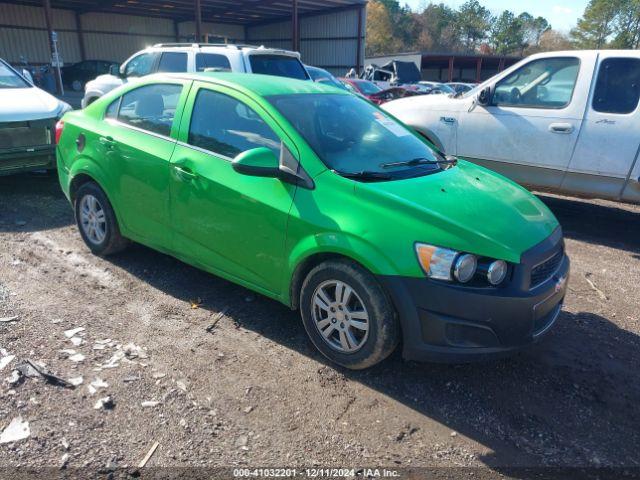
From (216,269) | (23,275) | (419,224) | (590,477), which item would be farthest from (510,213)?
(23,275)

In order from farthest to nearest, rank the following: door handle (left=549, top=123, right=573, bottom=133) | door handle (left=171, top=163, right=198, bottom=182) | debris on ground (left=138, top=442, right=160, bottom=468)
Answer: door handle (left=549, top=123, right=573, bottom=133) → door handle (left=171, top=163, right=198, bottom=182) → debris on ground (left=138, top=442, right=160, bottom=468)

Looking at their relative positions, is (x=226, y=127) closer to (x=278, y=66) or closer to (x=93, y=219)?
(x=93, y=219)

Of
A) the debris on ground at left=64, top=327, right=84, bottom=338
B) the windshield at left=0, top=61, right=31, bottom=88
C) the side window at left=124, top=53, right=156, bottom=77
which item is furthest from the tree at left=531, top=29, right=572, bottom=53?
the debris on ground at left=64, top=327, right=84, bottom=338

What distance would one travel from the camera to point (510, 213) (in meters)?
3.26

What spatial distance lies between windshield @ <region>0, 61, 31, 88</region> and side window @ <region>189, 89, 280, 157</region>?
200 inches

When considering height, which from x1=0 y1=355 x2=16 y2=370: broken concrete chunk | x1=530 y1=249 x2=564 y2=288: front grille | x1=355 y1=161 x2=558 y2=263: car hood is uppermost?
x1=355 y1=161 x2=558 y2=263: car hood

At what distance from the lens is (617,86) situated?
5.60m

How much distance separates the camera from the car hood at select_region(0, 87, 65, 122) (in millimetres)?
6457

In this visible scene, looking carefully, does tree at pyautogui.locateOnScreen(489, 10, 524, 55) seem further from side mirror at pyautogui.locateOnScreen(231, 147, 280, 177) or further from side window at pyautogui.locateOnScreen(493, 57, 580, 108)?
side mirror at pyautogui.locateOnScreen(231, 147, 280, 177)

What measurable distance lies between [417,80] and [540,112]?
81.7 feet

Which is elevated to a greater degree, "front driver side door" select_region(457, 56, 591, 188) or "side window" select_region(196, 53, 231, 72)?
"side window" select_region(196, 53, 231, 72)

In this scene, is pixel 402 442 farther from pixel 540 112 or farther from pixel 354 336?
pixel 540 112

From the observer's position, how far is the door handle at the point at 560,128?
575cm

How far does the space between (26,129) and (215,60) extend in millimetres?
3701
